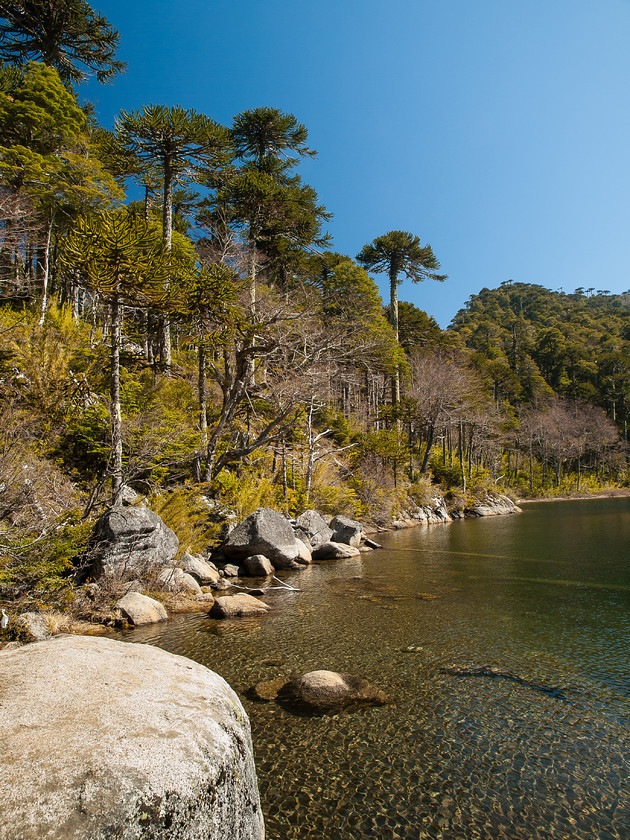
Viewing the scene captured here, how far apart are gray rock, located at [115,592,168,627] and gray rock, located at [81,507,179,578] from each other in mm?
603

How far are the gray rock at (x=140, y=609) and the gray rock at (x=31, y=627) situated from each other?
1517 mm

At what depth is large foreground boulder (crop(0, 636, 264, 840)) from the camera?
1781mm

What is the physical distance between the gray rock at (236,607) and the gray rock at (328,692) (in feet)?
10.1

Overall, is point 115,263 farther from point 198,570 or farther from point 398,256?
point 398,256

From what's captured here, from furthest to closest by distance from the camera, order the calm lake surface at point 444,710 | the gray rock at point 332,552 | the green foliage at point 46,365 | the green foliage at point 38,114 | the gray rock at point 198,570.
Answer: the green foliage at point 38,114, the gray rock at point 332,552, the green foliage at point 46,365, the gray rock at point 198,570, the calm lake surface at point 444,710

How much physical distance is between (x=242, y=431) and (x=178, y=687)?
555 inches

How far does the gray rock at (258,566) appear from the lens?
38.0ft

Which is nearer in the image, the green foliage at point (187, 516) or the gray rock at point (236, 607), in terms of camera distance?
the gray rock at point (236, 607)

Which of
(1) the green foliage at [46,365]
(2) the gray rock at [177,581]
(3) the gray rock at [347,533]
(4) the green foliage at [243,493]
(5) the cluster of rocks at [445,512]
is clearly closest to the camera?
(2) the gray rock at [177,581]

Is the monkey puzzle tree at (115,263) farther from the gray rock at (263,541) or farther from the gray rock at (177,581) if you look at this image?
the gray rock at (263,541)

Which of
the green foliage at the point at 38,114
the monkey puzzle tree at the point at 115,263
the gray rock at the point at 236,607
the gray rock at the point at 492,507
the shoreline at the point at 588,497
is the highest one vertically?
the green foliage at the point at 38,114

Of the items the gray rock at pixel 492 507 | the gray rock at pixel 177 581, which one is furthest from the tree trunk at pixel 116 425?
the gray rock at pixel 492 507

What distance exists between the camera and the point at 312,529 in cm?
1553

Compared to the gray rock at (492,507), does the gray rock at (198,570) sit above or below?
above
